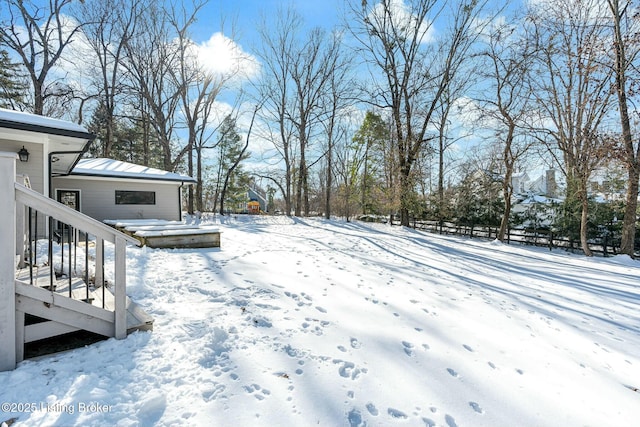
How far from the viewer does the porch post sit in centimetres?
183

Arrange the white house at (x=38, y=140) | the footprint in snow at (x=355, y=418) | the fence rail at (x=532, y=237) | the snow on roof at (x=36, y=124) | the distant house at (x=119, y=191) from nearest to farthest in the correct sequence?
the footprint in snow at (x=355, y=418)
the snow on roof at (x=36, y=124)
the white house at (x=38, y=140)
the fence rail at (x=532, y=237)
the distant house at (x=119, y=191)

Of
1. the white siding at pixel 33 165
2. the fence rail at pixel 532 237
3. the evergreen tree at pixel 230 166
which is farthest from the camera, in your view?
the evergreen tree at pixel 230 166

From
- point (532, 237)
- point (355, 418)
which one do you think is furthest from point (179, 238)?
point (532, 237)

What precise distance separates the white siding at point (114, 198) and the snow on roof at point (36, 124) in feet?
20.1

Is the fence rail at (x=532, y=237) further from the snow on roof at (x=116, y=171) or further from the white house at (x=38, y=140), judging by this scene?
the white house at (x=38, y=140)

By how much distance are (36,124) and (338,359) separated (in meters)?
7.06

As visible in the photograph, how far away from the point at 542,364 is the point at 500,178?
454 inches

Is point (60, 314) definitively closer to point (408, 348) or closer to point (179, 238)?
point (408, 348)

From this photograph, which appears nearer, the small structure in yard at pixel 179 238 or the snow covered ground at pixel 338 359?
the snow covered ground at pixel 338 359

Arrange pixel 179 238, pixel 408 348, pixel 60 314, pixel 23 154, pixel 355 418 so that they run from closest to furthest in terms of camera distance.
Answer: pixel 355 418 → pixel 60 314 → pixel 408 348 → pixel 23 154 → pixel 179 238

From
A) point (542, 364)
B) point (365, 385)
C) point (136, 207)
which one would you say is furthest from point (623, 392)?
point (136, 207)

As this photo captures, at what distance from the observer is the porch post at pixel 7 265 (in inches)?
71.9

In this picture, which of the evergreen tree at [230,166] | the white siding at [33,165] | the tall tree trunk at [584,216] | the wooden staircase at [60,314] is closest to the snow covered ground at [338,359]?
the wooden staircase at [60,314]

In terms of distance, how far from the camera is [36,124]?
17.6 feet
